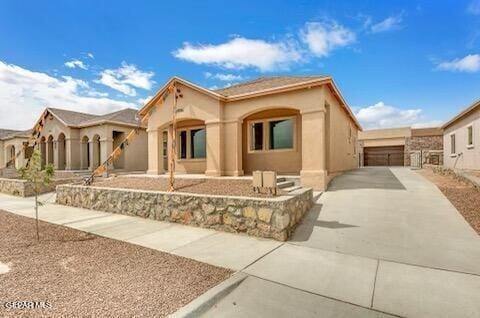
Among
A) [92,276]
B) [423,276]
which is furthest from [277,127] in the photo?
[92,276]

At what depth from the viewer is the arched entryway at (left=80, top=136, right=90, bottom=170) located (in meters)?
21.8

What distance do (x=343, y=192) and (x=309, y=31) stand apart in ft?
22.4

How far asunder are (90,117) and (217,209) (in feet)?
74.3

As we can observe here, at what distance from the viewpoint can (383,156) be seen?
91.8 ft

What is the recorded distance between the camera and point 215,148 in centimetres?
1173

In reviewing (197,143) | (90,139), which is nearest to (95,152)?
A: (90,139)

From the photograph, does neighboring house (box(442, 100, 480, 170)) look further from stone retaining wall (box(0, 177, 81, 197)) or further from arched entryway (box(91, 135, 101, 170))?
arched entryway (box(91, 135, 101, 170))

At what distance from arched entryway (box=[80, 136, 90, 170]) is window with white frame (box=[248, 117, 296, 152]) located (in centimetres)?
1645

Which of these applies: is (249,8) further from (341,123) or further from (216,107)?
(341,123)

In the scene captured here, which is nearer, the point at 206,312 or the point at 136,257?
the point at 206,312

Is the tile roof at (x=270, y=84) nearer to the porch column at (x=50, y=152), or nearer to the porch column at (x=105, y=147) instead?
the porch column at (x=105, y=147)

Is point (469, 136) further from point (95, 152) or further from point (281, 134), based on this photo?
point (95, 152)

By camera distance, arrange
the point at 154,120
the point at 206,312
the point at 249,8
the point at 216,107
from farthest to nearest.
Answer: the point at 154,120, the point at 216,107, the point at 249,8, the point at 206,312

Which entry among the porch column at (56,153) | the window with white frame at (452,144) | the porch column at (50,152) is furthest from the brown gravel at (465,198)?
the porch column at (50,152)
